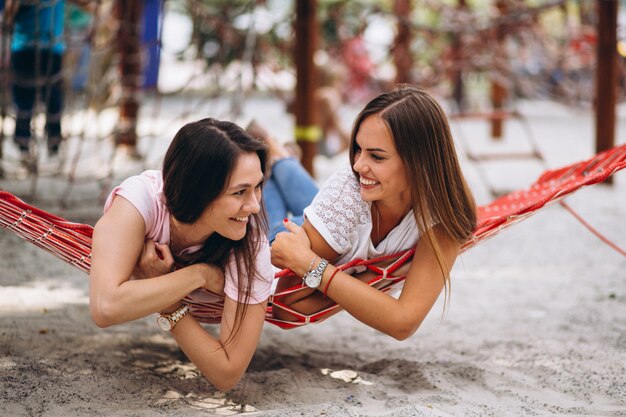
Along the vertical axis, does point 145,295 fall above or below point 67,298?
above

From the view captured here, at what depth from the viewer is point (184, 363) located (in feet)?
7.29

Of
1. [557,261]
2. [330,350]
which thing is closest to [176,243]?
[330,350]

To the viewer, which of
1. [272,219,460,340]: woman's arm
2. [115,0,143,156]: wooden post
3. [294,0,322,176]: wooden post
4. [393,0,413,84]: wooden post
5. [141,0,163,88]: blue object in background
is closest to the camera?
[272,219,460,340]: woman's arm

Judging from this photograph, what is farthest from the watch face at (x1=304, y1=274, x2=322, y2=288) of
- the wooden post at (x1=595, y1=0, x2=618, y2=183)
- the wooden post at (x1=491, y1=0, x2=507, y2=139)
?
the wooden post at (x1=491, y1=0, x2=507, y2=139)

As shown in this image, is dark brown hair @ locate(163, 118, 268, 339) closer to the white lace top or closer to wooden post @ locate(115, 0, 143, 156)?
the white lace top

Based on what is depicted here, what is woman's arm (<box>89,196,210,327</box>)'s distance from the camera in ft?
5.25

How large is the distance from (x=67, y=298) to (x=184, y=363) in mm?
720

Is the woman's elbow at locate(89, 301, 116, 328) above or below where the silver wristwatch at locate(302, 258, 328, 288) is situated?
below

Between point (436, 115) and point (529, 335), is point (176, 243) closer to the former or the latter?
point (436, 115)

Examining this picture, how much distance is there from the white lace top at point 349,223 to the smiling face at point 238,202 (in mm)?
227

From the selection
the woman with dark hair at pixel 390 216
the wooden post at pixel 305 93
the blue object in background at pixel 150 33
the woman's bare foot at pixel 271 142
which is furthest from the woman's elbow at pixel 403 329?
the blue object in background at pixel 150 33

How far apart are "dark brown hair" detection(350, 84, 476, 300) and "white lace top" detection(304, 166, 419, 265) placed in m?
0.10

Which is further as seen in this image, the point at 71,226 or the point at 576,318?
the point at 576,318

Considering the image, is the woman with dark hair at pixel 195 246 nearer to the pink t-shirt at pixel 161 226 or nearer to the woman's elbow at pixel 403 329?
the pink t-shirt at pixel 161 226
